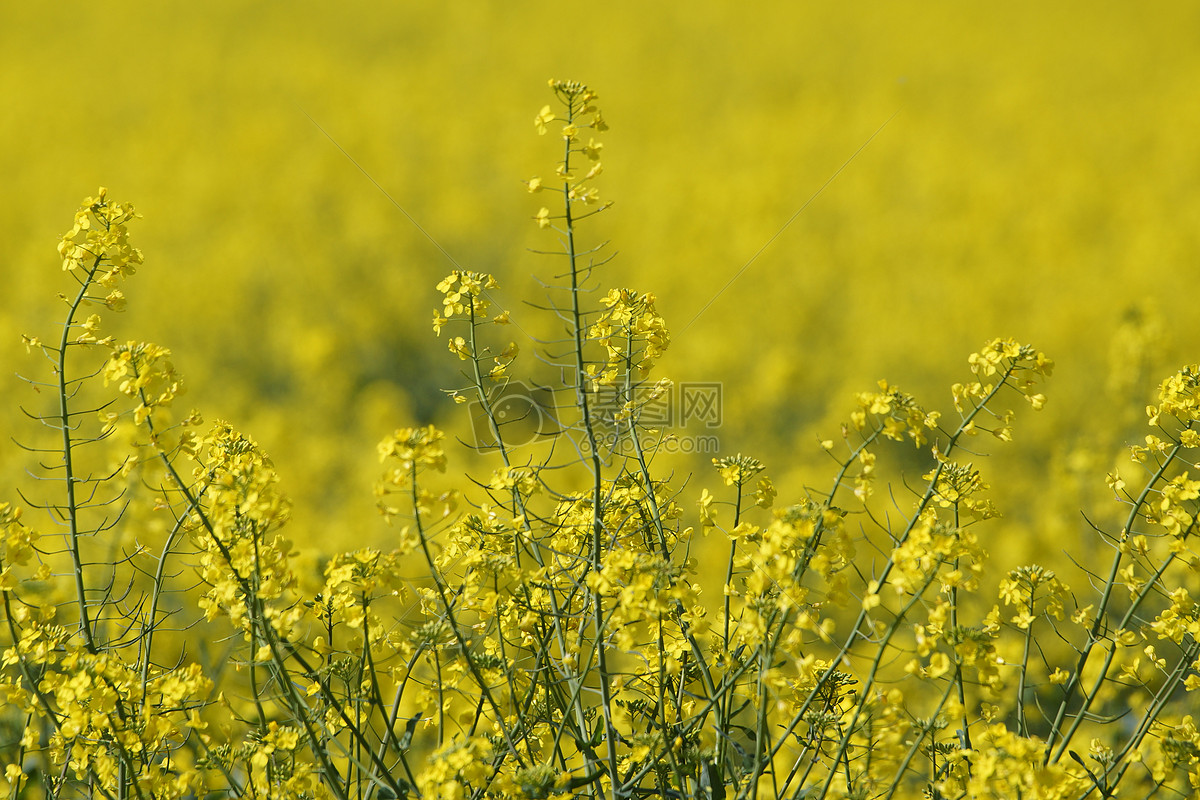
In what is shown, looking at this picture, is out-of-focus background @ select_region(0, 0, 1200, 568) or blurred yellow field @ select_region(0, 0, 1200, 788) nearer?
blurred yellow field @ select_region(0, 0, 1200, 788)

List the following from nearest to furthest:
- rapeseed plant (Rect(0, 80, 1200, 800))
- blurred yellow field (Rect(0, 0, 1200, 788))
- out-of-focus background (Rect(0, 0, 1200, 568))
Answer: rapeseed plant (Rect(0, 80, 1200, 800))
blurred yellow field (Rect(0, 0, 1200, 788))
out-of-focus background (Rect(0, 0, 1200, 568))

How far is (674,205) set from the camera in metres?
9.98

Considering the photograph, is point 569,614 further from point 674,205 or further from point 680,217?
point 674,205

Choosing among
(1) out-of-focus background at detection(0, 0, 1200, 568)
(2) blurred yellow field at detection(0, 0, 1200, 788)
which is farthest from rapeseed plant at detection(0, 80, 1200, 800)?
(1) out-of-focus background at detection(0, 0, 1200, 568)

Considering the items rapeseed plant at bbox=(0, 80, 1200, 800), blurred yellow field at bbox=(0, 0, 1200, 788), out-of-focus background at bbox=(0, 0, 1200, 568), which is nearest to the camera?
rapeseed plant at bbox=(0, 80, 1200, 800)

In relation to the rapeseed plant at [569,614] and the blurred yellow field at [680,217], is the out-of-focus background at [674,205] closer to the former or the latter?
the blurred yellow field at [680,217]

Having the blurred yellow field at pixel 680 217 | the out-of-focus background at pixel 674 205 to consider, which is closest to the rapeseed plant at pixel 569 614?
the blurred yellow field at pixel 680 217

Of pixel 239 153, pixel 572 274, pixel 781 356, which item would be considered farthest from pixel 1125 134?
pixel 572 274

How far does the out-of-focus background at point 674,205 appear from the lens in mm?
6531

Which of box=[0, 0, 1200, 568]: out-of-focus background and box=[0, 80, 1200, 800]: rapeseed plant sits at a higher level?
box=[0, 0, 1200, 568]: out-of-focus background

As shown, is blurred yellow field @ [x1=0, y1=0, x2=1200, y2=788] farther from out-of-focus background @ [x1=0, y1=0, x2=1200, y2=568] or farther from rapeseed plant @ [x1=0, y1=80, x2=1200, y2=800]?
rapeseed plant @ [x1=0, y1=80, x2=1200, y2=800]

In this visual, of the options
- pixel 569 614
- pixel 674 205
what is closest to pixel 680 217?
pixel 674 205

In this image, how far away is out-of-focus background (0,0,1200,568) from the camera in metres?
6.53

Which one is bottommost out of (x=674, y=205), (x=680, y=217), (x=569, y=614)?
(x=569, y=614)
